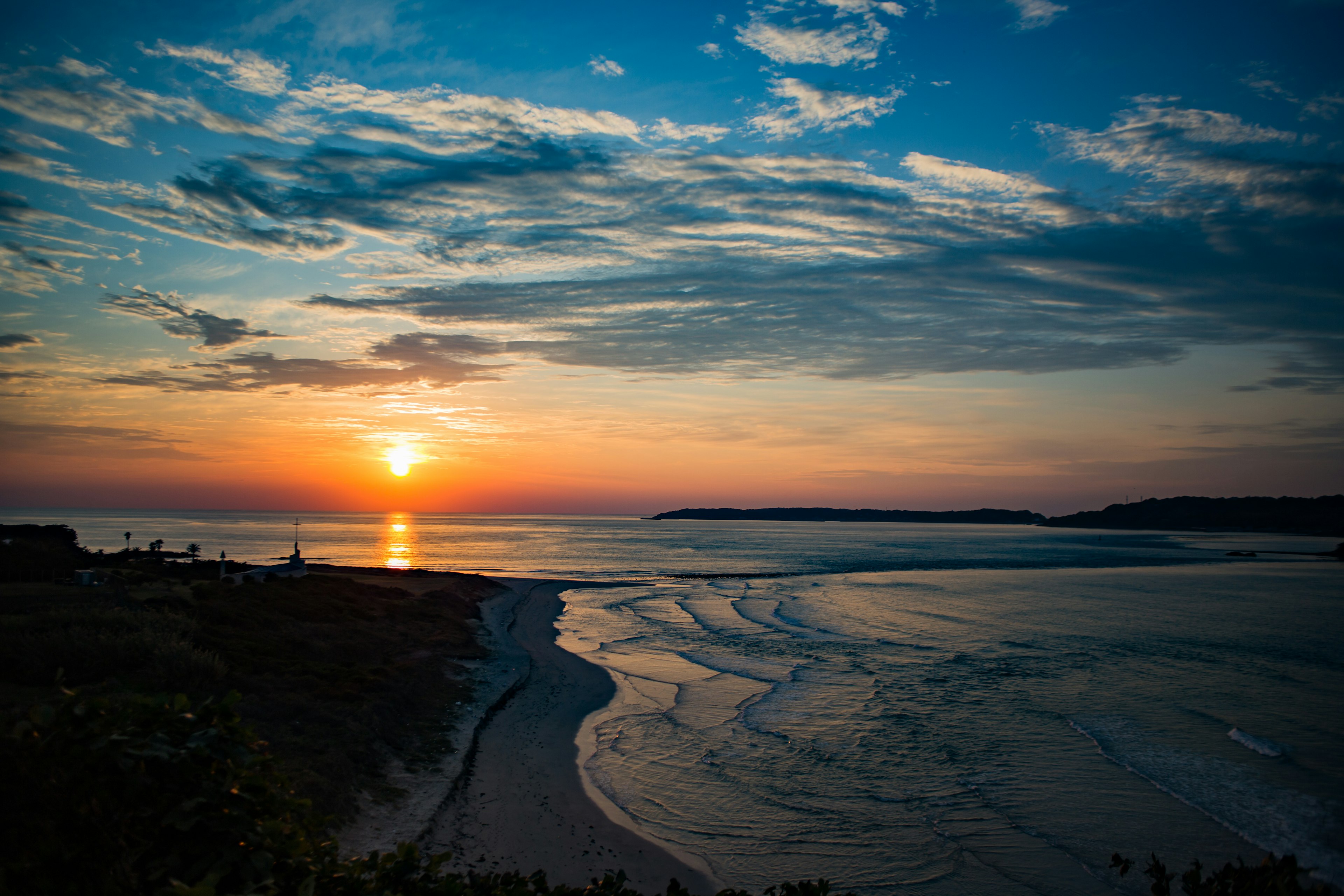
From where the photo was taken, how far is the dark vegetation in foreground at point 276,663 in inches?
462

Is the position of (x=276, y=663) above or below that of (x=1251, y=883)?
below

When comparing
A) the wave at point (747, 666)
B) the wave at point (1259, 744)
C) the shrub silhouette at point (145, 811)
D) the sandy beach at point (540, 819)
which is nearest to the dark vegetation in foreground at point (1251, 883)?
the shrub silhouette at point (145, 811)

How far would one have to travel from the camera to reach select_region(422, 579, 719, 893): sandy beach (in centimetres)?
1002

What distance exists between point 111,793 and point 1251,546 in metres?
172

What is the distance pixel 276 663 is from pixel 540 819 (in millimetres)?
9283

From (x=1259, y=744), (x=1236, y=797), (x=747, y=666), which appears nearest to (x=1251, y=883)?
(x=1236, y=797)

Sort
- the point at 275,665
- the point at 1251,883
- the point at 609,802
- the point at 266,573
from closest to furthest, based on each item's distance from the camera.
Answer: the point at 1251,883
the point at 609,802
the point at 275,665
the point at 266,573

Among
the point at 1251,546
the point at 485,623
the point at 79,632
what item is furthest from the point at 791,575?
the point at 1251,546

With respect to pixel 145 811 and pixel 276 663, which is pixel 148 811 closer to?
pixel 145 811

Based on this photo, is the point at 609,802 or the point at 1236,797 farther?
the point at 1236,797

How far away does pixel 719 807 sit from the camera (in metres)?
12.7

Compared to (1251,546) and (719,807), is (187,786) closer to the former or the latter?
(719,807)

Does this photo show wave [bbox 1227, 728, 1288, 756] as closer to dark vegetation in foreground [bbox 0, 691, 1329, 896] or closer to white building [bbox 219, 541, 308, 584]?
dark vegetation in foreground [bbox 0, 691, 1329, 896]

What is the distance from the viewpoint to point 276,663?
55.0 feet
